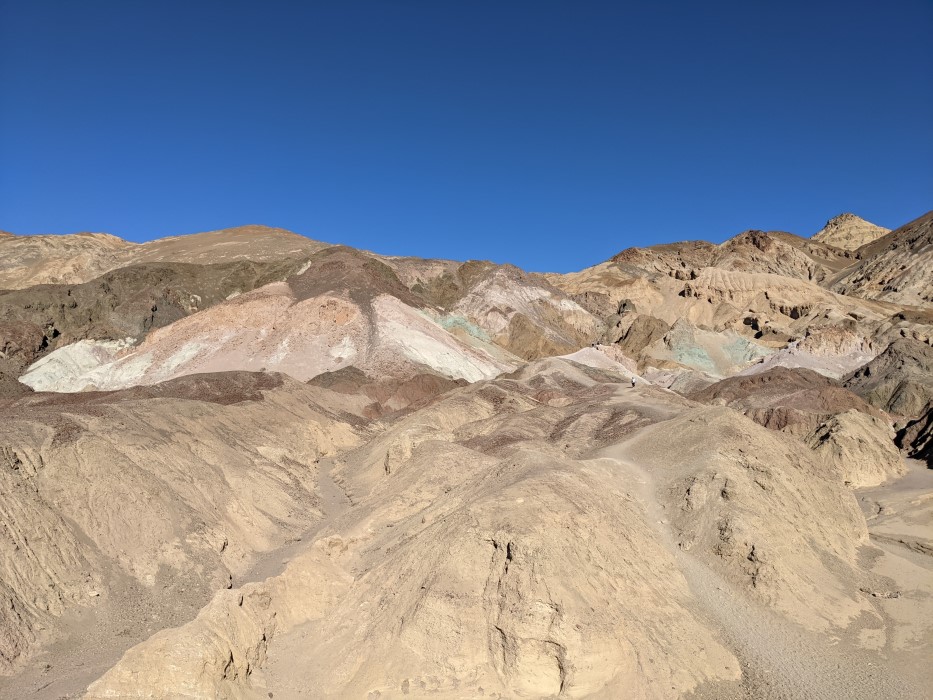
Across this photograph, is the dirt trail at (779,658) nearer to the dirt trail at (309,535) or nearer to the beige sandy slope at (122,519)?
the dirt trail at (309,535)

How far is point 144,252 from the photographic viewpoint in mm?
103750

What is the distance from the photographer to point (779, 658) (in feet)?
49.8

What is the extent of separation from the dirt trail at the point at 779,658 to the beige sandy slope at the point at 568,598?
5cm

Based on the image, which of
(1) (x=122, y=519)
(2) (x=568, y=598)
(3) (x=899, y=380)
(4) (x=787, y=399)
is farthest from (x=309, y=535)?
(3) (x=899, y=380)

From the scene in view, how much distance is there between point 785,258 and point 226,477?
13769cm

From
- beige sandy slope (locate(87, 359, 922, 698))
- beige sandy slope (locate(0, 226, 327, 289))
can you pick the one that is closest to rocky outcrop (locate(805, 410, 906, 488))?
beige sandy slope (locate(87, 359, 922, 698))

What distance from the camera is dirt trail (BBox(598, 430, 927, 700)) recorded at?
1401cm

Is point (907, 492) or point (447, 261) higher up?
point (447, 261)

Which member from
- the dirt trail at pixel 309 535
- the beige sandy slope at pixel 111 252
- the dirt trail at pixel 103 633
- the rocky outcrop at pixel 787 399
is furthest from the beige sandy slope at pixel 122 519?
the beige sandy slope at pixel 111 252

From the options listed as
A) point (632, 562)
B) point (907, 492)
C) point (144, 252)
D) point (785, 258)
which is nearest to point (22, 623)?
point (632, 562)

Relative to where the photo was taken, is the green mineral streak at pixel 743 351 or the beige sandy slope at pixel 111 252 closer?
the green mineral streak at pixel 743 351

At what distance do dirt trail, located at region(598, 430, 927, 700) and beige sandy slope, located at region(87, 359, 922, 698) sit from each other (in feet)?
0.15

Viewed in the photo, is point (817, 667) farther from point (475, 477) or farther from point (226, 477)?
point (226, 477)

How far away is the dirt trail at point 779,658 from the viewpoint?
46.0ft
